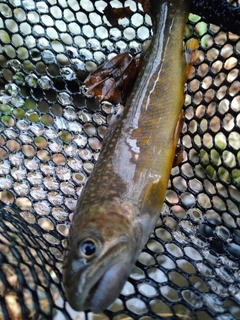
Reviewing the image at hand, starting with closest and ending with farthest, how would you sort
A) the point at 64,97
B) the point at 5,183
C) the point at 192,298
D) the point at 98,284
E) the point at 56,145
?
the point at 98,284 < the point at 192,298 < the point at 5,183 < the point at 56,145 < the point at 64,97

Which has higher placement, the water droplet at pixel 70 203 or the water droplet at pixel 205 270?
the water droplet at pixel 70 203

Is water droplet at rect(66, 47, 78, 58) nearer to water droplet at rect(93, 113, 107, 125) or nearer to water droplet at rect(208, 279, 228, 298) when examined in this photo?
water droplet at rect(93, 113, 107, 125)

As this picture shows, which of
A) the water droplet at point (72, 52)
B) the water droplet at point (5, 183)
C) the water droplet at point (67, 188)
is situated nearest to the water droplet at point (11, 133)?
the water droplet at point (5, 183)

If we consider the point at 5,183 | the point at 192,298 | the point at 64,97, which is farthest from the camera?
the point at 64,97

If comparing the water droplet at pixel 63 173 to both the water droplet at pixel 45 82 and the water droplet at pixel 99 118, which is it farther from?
the water droplet at pixel 45 82

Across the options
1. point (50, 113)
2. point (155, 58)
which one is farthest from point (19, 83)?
point (155, 58)

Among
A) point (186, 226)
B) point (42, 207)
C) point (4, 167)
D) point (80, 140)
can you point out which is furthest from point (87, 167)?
point (186, 226)

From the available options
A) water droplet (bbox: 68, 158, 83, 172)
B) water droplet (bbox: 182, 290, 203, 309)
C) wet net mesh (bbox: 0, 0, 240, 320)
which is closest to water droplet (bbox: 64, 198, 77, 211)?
wet net mesh (bbox: 0, 0, 240, 320)

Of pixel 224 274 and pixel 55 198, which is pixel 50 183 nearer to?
pixel 55 198
